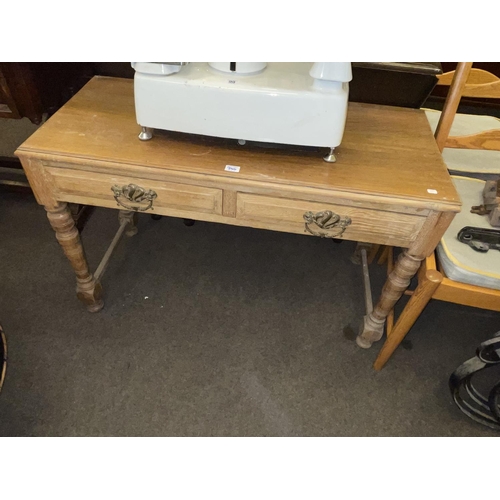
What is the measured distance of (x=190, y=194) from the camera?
3.15 ft

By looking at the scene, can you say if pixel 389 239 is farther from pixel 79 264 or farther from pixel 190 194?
pixel 79 264

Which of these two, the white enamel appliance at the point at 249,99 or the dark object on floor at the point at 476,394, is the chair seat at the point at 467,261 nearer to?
the dark object on floor at the point at 476,394

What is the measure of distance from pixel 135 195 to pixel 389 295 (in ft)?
2.52

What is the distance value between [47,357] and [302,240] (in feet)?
3.64

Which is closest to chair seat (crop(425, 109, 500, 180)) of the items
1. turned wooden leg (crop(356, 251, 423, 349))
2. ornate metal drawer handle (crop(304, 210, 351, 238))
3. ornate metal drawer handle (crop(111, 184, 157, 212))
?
turned wooden leg (crop(356, 251, 423, 349))

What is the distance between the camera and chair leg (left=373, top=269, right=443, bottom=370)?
995 millimetres

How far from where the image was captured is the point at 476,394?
119 centimetres

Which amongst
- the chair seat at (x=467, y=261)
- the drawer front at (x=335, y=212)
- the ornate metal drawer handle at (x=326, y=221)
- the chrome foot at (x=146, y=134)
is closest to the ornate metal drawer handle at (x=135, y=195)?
the chrome foot at (x=146, y=134)

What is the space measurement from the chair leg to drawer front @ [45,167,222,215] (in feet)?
1.86

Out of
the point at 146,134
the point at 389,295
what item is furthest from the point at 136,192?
the point at 389,295

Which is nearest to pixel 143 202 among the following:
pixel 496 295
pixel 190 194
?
pixel 190 194

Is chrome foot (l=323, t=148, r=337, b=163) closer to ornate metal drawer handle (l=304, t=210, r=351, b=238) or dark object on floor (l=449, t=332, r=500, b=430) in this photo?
ornate metal drawer handle (l=304, t=210, r=351, b=238)
